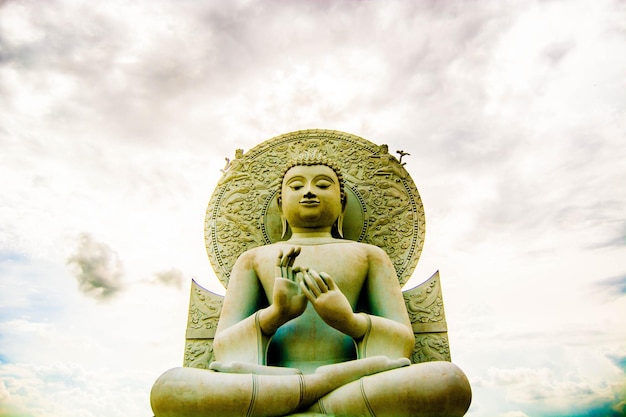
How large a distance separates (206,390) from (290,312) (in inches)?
40.0

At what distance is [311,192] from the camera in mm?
5879

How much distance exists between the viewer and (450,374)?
3.80 metres

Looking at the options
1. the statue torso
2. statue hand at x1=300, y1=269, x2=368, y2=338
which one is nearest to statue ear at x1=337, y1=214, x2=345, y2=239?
the statue torso

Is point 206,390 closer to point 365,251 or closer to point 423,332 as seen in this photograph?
point 365,251

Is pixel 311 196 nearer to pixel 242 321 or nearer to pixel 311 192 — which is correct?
pixel 311 192

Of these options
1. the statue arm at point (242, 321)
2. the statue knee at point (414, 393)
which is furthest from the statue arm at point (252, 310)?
the statue knee at point (414, 393)

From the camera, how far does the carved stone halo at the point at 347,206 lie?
652 centimetres

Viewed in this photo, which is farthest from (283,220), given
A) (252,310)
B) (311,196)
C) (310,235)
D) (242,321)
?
(242,321)

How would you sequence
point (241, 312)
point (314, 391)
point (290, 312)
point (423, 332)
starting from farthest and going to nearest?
1. point (423, 332)
2. point (241, 312)
3. point (290, 312)
4. point (314, 391)

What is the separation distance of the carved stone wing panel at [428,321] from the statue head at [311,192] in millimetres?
1149

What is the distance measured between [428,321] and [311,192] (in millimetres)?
1963

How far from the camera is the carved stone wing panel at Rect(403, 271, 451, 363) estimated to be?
574cm

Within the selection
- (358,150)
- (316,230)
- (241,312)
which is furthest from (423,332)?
(358,150)

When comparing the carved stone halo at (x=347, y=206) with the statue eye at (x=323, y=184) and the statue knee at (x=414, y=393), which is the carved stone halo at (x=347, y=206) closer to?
the statue eye at (x=323, y=184)
